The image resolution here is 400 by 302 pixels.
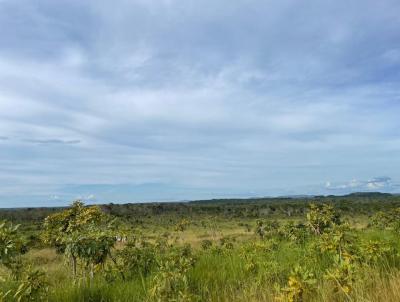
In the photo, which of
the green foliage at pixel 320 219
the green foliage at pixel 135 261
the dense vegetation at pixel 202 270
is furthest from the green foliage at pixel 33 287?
the green foliage at pixel 320 219

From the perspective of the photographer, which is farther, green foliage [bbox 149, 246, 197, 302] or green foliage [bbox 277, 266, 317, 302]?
green foliage [bbox 149, 246, 197, 302]

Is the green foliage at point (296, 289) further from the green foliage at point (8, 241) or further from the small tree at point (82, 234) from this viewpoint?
the small tree at point (82, 234)

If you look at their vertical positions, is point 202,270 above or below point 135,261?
below

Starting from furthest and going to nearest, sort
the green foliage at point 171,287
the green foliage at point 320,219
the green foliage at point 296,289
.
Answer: the green foliage at point 320,219 < the green foliage at point 171,287 < the green foliage at point 296,289

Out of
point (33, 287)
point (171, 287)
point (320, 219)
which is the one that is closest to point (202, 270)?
point (171, 287)

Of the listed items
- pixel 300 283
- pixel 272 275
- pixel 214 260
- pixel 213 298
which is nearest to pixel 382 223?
pixel 214 260

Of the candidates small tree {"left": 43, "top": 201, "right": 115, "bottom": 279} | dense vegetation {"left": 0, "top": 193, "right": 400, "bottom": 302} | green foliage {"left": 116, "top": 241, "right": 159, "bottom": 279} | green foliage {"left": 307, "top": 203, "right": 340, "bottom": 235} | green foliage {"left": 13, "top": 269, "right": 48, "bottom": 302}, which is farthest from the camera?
green foliage {"left": 307, "top": 203, "right": 340, "bottom": 235}

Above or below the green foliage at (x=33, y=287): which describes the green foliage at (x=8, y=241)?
above

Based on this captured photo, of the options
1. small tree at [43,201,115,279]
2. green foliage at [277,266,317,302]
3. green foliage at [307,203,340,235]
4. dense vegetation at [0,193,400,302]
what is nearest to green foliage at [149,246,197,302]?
dense vegetation at [0,193,400,302]

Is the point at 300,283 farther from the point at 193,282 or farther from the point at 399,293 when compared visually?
the point at 193,282

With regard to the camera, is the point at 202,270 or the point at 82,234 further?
the point at 202,270

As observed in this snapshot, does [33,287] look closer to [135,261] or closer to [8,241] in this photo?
[8,241]

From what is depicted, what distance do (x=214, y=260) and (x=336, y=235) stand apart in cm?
270

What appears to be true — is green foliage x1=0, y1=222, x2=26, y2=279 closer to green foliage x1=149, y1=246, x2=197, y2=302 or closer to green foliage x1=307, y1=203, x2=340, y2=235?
green foliage x1=149, y1=246, x2=197, y2=302
